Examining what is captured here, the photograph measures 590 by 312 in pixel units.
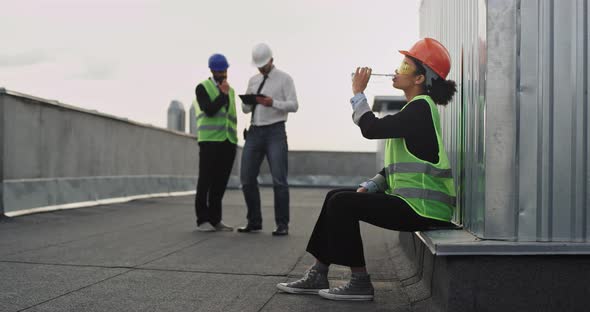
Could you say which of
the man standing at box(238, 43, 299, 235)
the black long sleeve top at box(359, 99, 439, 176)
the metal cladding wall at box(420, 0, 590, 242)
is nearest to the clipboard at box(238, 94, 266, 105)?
the man standing at box(238, 43, 299, 235)

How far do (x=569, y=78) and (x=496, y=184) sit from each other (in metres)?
0.60

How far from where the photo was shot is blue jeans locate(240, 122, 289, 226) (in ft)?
23.4

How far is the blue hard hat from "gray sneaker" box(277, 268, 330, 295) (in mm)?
3957

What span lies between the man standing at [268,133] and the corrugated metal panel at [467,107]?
245 cm

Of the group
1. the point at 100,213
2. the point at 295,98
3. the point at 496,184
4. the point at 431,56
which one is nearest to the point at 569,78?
the point at 496,184

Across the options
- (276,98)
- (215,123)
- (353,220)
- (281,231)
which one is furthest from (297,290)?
(215,123)

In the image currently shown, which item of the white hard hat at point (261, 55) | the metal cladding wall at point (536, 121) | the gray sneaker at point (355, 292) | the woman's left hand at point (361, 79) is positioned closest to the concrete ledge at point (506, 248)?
the metal cladding wall at point (536, 121)

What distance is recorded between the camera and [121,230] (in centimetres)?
696

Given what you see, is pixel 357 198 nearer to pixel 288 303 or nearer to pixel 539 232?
pixel 288 303

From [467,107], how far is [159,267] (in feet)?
7.66

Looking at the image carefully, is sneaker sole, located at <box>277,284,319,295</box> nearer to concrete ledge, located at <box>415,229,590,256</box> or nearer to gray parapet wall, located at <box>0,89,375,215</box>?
concrete ledge, located at <box>415,229,590,256</box>

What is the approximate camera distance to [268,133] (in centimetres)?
717

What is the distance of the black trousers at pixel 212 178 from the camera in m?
7.36

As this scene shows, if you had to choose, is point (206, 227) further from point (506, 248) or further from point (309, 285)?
point (506, 248)
